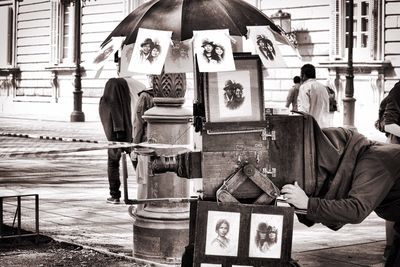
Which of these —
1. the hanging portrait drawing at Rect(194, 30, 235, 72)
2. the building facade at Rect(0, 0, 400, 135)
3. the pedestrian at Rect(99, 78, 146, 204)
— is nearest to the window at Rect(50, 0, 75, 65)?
the building facade at Rect(0, 0, 400, 135)

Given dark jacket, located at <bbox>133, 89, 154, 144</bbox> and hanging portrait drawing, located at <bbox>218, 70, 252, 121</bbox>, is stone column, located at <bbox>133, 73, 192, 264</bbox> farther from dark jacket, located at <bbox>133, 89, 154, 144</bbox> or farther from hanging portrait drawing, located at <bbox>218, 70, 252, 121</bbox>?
hanging portrait drawing, located at <bbox>218, 70, 252, 121</bbox>

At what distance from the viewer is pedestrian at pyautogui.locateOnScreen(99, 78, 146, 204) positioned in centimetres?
1056

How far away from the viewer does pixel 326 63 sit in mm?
23938

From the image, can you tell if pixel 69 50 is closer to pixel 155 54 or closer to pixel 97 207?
pixel 97 207

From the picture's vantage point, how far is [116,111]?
10.5m

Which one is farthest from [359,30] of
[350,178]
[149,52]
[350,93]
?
[350,178]

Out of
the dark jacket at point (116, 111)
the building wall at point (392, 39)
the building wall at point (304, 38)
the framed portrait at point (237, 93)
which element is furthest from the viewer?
the building wall at point (304, 38)

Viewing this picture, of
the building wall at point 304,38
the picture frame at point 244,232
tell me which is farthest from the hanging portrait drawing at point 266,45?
the building wall at point 304,38

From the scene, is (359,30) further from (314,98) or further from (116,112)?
(116,112)

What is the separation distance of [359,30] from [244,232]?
19848 mm

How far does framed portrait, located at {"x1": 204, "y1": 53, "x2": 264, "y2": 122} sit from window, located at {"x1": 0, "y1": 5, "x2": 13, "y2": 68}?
35419 mm

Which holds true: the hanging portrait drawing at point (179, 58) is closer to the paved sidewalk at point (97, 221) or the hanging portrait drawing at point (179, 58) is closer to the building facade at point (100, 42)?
the paved sidewalk at point (97, 221)

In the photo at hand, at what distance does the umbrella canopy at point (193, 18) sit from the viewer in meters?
5.27

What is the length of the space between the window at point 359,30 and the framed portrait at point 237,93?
18819 mm
